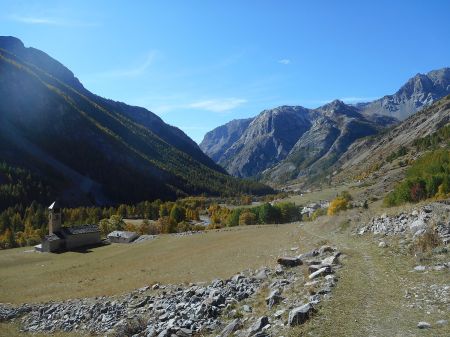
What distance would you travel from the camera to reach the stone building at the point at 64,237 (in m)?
92.2

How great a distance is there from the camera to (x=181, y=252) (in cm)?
6366

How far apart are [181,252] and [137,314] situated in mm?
31413

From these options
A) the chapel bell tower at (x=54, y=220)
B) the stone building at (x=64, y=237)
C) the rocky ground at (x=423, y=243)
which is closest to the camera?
the rocky ground at (x=423, y=243)

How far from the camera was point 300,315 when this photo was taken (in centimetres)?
1898

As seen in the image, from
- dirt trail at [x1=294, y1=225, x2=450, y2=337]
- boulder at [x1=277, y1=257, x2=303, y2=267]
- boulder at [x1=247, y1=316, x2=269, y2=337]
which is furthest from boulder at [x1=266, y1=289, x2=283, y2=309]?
boulder at [x1=277, y1=257, x2=303, y2=267]

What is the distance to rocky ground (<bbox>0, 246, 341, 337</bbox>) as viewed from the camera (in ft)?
70.6

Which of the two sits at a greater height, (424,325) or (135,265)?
(424,325)

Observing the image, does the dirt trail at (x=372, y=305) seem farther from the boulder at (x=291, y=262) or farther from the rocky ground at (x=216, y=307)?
the boulder at (x=291, y=262)

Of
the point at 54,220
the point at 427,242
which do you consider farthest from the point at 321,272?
the point at 54,220

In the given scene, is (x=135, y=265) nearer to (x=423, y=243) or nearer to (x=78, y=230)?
(x=423, y=243)

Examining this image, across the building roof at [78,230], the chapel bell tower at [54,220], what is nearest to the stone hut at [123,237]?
the building roof at [78,230]

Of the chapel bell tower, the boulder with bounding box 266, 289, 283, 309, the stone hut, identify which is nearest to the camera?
the boulder with bounding box 266, 289, 283, 309

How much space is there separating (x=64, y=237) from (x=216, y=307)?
78027 millimetres

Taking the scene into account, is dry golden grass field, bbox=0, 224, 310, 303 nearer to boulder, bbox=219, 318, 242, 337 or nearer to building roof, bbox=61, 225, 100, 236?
building roof, bbox=61, 225, 100, 236
